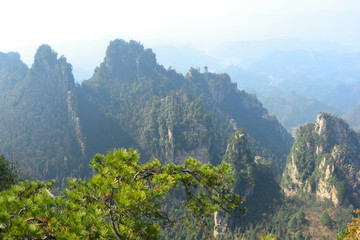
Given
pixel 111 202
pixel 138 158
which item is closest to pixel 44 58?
pixel 138 158

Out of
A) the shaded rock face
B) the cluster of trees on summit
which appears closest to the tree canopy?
the cluster of trees on summit

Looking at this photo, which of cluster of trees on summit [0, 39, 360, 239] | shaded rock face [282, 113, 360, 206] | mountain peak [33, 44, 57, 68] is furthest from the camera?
mountain peak [33, 44, 57, 68]

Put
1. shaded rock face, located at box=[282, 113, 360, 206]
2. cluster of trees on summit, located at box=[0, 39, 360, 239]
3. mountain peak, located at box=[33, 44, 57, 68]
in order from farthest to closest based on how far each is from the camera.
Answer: mountain peak, located at box=[33, 44, 57, 68] → shaded rock face, located at box=[282, 113, 360, 206] → cluster of trees on summit, located at box=[0, 39, 360, 239]

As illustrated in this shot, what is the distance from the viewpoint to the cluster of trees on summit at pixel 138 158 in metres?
6.64

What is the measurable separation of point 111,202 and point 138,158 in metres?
1.88

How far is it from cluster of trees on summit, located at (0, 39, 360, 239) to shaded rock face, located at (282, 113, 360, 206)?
2.38 meters

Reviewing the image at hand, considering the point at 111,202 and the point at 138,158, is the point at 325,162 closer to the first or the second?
the point at 138,158

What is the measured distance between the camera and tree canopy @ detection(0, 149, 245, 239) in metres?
5.81

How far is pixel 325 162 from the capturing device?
7362cm

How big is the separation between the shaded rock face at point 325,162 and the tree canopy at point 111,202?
7235 centimetres

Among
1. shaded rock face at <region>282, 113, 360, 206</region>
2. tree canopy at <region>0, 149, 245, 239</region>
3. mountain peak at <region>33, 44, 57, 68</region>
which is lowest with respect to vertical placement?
shaded rock face at <region>282, 113, 360, 206</region>

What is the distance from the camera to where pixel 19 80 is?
4405 inches

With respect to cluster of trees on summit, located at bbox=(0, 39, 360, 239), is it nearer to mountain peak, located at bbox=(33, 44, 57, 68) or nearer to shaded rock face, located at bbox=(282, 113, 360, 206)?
mountain peak, located at bbox=(33, 44, 57, 68)

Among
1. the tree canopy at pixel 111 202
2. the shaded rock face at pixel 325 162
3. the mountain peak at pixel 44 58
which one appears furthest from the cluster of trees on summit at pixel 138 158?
the shaded rock face at pixel 325 162
